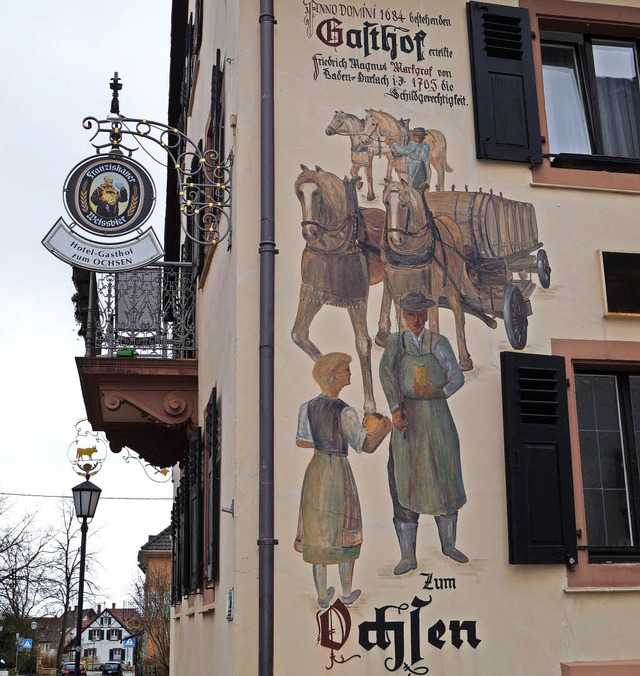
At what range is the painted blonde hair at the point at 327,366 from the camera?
8.42 meters

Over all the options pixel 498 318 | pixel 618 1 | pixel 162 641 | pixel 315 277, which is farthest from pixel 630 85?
pixel 162 641

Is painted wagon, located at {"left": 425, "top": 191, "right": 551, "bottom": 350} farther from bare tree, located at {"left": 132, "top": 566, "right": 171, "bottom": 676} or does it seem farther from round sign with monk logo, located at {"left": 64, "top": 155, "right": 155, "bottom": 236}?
bare tree, located at {"left": 132, "top": 566, "right": 171, "bottom": 676}

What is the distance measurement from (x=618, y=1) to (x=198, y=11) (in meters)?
5.84

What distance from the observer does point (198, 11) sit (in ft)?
45.8

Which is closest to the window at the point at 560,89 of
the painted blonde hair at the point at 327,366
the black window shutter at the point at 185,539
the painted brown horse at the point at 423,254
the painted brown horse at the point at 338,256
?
the painted brown horse at the point at 423,254

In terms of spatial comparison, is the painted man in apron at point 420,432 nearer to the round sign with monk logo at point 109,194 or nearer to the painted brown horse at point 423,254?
the painted brown horse at point 423,254

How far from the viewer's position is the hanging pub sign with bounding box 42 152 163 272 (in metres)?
9.38

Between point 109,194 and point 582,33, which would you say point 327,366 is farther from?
point 582,33

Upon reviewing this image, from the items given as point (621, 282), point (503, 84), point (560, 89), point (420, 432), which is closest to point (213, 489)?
point (420, 432)

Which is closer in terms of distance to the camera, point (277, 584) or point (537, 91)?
point (277, 584)

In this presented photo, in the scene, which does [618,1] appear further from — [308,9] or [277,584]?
[277,584]

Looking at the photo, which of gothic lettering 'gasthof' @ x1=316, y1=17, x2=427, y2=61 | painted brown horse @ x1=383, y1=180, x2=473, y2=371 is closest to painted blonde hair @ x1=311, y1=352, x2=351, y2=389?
painted brown horse @ x1=383, y1=180, x2=473, y2=371

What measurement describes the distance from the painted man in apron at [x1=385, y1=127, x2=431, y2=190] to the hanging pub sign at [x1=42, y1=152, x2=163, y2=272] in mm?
2080

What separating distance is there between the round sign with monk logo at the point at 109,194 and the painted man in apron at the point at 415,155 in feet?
6.84
